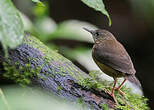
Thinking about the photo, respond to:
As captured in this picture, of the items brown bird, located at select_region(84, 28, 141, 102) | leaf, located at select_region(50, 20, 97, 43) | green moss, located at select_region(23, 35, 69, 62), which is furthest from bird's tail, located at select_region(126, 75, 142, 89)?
leaf, located at select_region(50, 20, 97, 43)

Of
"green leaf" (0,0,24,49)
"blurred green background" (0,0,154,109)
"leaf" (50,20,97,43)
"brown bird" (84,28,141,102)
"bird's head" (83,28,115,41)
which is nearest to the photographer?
"green leaf" (0,0,24,49)

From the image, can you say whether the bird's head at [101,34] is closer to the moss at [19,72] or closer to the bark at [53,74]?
the bark at [53,74]

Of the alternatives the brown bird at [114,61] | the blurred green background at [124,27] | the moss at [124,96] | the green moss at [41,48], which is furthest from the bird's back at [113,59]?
the blurred green background at [124,27]

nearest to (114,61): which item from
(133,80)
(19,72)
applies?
(133,80)

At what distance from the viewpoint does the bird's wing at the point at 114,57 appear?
3681mm

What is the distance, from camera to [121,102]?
3307 mm

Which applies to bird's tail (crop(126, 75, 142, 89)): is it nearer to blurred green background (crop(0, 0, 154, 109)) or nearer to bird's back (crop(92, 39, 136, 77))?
bird's back (crop(92, 39, 136, 77))

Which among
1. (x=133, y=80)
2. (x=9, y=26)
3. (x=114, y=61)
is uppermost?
(x=9, y=26)

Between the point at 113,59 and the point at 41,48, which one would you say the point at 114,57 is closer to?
the point at 113,59

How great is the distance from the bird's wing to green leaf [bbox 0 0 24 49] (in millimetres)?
2341

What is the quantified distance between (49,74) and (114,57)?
1.21m

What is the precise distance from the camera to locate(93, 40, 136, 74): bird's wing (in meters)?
3.68

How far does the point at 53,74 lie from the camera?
9.51ft

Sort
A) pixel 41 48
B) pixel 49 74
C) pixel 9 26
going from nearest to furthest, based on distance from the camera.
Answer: pixel 9 26
pixel 49 74
pixel 41 48
